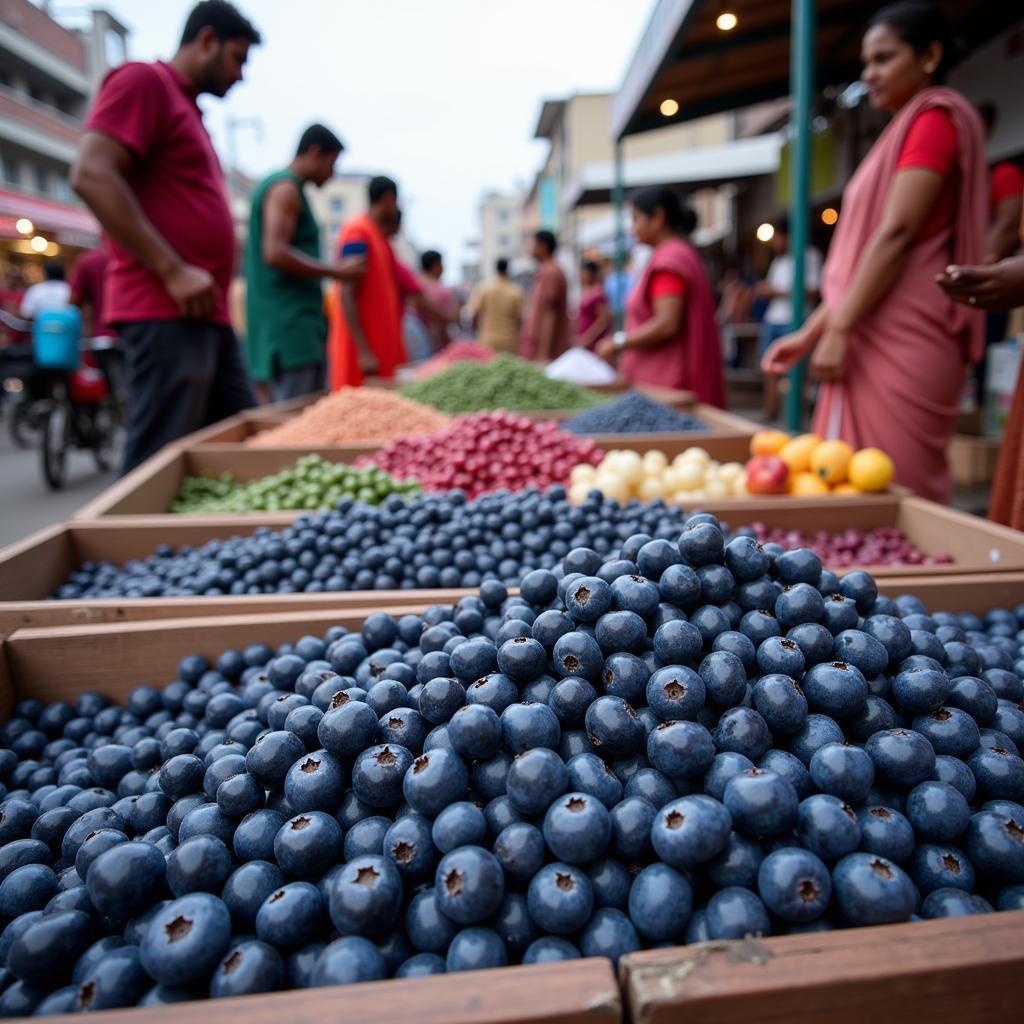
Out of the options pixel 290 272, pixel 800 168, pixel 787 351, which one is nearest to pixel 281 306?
pixel 290 272

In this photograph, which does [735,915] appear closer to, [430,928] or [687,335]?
[430,928]

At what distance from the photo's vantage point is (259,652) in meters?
1.48

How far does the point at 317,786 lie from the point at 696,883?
0.45m

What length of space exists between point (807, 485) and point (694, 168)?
1056 cm

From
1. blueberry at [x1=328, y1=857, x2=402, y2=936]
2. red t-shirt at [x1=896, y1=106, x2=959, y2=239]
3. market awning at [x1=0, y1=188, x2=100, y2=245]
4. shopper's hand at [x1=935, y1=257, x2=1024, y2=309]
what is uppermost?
market awning at [x1=0, y1=188, x2=100, y2=245]

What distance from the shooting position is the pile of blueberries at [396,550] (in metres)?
1.85

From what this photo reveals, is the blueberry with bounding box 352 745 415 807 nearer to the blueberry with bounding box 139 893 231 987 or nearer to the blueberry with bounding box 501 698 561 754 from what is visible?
the blueberry with bounding box 501 698 561 754

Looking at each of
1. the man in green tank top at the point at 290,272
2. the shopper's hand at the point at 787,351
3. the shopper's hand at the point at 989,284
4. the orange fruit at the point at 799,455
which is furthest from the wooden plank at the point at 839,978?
the man in green tank top at the point at 290,272

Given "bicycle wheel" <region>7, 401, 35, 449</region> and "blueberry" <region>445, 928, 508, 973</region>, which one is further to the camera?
"bicycle wheel" <region>7, 401, 35, 449</region>

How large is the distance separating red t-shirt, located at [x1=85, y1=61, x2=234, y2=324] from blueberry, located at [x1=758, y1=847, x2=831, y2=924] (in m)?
3.05

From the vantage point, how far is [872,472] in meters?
2.41

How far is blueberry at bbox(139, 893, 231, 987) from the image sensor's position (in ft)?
2.26

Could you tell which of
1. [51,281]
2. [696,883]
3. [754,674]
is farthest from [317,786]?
[51,281]

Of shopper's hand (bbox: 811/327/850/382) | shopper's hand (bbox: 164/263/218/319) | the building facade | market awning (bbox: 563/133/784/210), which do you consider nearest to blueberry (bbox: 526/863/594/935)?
shopper's hand (bbox: 811/327/850/382)
